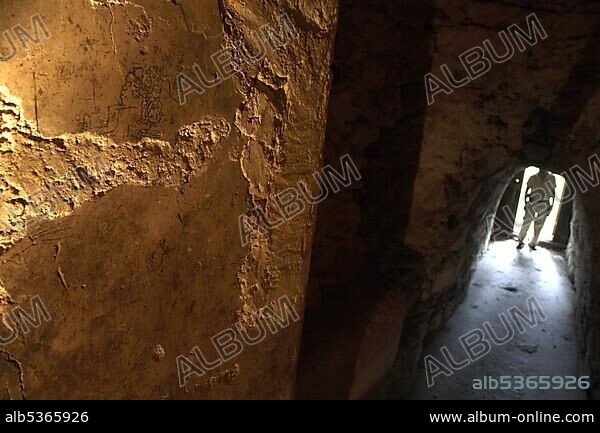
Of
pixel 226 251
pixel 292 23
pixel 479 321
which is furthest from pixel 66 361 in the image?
pixel 479 321

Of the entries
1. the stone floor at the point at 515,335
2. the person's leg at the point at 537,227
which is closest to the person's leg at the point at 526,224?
the person's leg at the point at 537,227

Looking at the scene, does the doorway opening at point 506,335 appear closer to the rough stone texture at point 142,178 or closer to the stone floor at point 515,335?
the stone floor at point 515,335

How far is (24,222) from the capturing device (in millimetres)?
742

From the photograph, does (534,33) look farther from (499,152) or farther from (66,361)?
(66,361)

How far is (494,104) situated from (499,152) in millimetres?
351

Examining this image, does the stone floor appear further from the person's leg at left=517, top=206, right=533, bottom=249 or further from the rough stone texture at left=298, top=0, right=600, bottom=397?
the person's leg at left=517, top=206, right=533, bottom=249

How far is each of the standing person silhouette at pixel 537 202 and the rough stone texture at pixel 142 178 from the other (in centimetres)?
570

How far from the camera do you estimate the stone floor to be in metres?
3.56

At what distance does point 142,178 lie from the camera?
0.90 m

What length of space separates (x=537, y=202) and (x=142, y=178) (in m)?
6.42

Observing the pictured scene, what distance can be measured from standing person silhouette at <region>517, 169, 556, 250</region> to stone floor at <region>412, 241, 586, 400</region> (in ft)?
2.15

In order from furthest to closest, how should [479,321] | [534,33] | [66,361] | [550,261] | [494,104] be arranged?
[550,261] < [479,321] < [494,104] < [534,33] < [66,361]

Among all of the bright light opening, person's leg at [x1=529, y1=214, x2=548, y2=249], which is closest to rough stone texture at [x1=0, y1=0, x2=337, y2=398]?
person's leg at [x1=529, y1=214, x2=548, y2=249]
